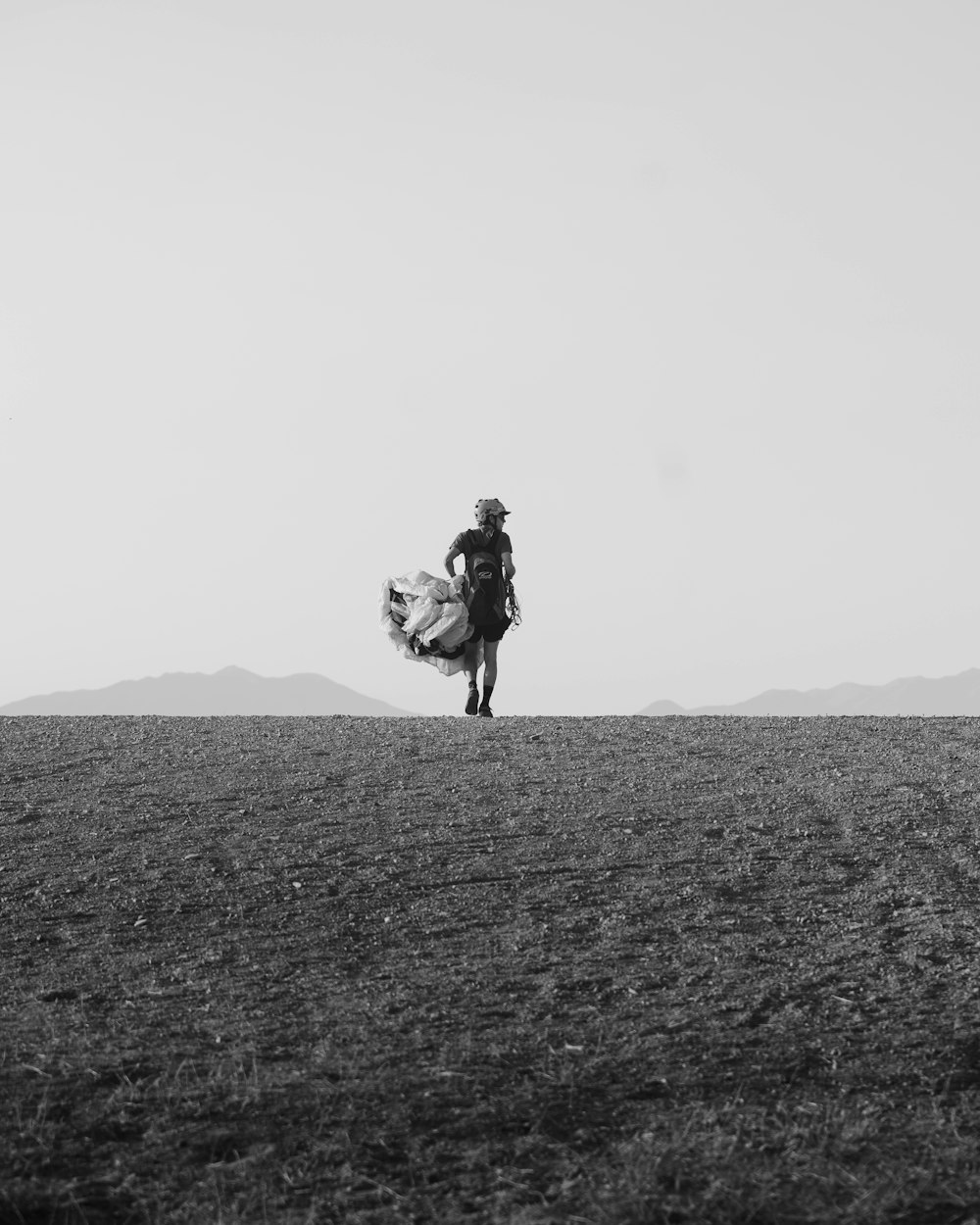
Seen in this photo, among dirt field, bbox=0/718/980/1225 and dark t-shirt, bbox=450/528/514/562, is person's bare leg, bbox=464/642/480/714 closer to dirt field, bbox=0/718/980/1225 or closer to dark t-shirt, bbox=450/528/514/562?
dark t-shirt, bbox=450/528/514/562

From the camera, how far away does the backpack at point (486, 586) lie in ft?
55.1

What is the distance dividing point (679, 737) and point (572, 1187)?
29.7ft

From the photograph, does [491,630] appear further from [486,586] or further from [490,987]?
[490,987]

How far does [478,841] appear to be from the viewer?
1005cm

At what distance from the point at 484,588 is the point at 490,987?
979cm

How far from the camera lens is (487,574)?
16781mm

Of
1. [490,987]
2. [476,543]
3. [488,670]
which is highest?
[476,543]

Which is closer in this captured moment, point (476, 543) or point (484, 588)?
point (484, 588)

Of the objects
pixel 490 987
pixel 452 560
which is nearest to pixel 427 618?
pixel 452 560

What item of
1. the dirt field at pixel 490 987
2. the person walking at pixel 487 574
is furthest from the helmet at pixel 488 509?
the dirt field at pixel 490 987

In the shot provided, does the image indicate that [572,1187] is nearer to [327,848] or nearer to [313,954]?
[313,954]

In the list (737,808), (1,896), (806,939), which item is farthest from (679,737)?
(1,896)

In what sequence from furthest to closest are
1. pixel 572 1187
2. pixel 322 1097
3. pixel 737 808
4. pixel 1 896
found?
1. pixel 737 808
2. pixel 1 896
3. pixel 322 1097
4. pixel 572 1187

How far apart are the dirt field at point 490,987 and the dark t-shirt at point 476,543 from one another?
4280mm
